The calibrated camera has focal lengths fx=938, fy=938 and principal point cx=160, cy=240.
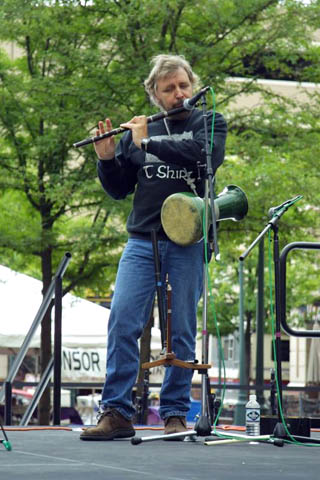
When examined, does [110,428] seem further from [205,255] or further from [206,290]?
[205,255]

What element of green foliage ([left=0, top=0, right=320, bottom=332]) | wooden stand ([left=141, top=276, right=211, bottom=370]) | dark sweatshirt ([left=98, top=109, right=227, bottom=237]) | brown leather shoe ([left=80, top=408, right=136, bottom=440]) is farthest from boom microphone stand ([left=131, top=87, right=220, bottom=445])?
green foliage ([left=0, top=0, right=320, bottom=332])

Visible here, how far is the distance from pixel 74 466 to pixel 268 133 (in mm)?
9833

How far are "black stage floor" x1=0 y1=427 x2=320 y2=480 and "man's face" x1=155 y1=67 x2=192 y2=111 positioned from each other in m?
1.63

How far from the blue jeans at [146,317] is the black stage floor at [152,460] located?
0.25m

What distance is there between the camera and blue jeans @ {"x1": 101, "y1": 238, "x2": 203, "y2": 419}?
4.54 metres

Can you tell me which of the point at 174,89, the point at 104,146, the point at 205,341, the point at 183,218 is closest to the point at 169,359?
the point at 205,341

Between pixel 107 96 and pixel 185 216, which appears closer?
pixel 185 216

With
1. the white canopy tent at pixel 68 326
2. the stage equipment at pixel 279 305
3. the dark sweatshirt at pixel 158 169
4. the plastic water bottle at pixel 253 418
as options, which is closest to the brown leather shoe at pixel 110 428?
the plastic water bottle at pixel 253 418

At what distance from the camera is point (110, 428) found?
445 cm

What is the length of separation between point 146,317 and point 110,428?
57 cm

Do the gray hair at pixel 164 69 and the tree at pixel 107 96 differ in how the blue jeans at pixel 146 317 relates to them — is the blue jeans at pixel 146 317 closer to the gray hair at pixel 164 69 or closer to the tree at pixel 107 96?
the gray hair at pixel 164 69

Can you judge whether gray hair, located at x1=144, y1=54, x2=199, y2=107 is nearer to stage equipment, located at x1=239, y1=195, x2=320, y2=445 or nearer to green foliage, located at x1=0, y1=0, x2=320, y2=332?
stage equipment, located at x1=239, y1=195, x2=320, y2=445

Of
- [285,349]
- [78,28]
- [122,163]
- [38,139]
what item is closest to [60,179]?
[38,139]

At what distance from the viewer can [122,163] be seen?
478cm
